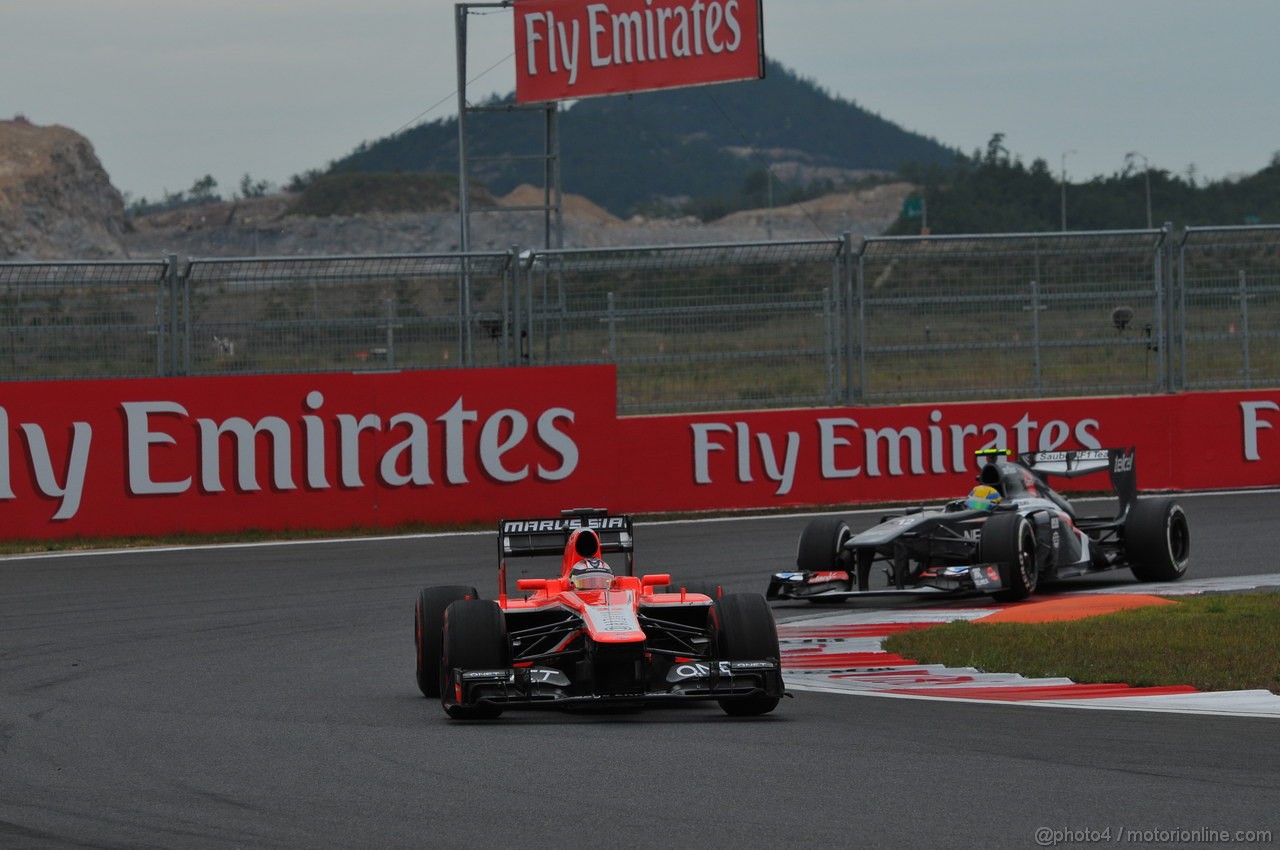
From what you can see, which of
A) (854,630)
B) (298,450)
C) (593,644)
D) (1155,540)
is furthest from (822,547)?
(298,450)

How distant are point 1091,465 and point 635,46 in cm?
1434

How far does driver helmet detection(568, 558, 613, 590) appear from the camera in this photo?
9.13m

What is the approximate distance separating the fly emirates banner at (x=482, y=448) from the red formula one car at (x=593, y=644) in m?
9.17

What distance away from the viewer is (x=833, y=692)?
367 inches

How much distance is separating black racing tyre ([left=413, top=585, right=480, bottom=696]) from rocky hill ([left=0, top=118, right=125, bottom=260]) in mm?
64697

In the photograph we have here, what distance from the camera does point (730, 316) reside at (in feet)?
64.5

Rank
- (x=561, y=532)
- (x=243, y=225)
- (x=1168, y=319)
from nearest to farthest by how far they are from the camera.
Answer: (x=561, y=532), (x=1168, y=319), (x=243, y=225)

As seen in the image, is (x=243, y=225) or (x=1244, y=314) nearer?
(x=1244, y=314)

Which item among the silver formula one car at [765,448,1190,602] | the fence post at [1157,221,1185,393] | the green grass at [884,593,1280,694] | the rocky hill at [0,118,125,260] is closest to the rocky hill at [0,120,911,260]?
the rocky hill at [0,118,125,260]

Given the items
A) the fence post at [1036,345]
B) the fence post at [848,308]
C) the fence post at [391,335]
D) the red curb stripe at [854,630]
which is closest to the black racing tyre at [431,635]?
the red curb stripe at [854,630]

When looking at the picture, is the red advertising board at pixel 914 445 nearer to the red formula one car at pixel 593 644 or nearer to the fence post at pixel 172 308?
the fence post at pixel 172 308

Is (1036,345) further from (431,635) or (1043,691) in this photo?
(431,635)

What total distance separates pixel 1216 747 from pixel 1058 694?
1.60 m

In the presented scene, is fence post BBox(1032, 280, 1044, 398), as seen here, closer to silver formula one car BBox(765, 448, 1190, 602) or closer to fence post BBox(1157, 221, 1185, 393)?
fence post BBox(1157, 221, 1185, 393)
